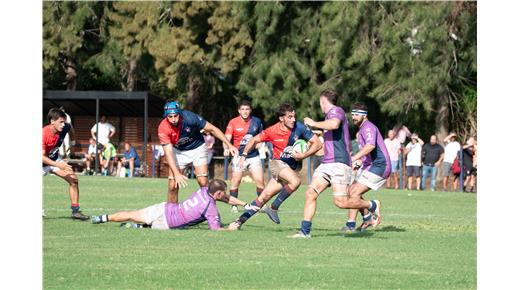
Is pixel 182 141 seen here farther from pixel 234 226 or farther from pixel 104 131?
pixel 104 131

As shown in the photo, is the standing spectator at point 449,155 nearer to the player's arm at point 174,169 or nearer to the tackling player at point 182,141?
the tackling player at point 182,141

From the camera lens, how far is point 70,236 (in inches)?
663

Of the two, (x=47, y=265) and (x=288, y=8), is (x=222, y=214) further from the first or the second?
(x=288, y=8)

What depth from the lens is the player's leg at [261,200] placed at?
18359mm

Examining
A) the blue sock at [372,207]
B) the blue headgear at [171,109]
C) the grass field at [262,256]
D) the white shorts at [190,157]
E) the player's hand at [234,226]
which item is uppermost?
the blue headgear at [171,109]

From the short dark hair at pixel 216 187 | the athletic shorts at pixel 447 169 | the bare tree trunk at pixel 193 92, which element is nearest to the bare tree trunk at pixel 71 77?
the bare tree trunk at pixel 193 92

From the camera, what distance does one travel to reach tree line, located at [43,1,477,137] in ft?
145

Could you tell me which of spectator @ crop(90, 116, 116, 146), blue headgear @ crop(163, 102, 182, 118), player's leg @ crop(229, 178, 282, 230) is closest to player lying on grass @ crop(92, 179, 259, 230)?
player's leg @ crop(229, 178, 282, 230)

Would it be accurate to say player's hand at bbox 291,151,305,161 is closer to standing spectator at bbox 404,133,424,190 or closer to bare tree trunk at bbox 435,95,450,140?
standing spectator at bbox 404,133,424,190

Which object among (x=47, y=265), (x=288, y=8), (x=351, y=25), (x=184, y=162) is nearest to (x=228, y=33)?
(x=288, y=8)

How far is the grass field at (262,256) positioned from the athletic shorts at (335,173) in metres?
0.80

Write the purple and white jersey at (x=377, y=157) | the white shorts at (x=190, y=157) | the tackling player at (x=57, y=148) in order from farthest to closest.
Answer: the white shorts at (x=190, y=157), the tackling player at (x=57, y=148), the purple and white jersey at (x=377, y=157)

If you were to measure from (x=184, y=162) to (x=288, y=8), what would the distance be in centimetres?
2840

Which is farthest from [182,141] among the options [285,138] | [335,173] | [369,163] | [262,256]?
[262,256]
